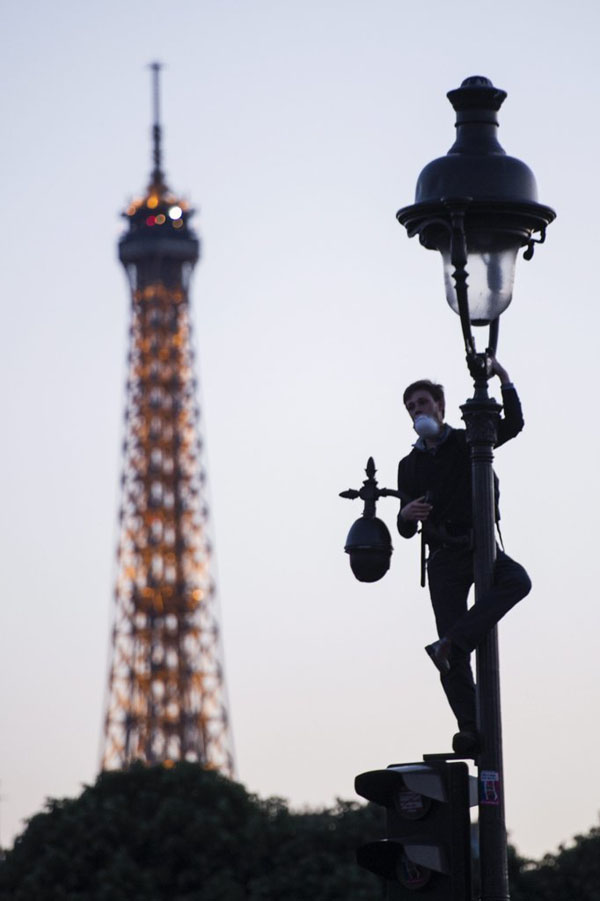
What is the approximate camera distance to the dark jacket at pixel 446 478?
16.5m

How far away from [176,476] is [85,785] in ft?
146

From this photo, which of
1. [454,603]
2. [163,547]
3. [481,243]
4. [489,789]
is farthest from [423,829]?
[163,547]

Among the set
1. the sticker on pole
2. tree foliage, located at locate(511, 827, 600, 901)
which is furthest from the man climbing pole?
tree foliage, located at locate(511, 827, 600, 901)

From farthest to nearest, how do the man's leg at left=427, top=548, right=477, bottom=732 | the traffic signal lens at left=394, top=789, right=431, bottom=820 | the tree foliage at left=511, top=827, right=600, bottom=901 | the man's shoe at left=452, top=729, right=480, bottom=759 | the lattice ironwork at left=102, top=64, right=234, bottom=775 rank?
the lattice ironwork at left=102, top=64, right=234, bottom=775 → the tree foliage at left=511, top=827, right=600, bottom=901 → the man's leg at left=427, top=548, right=477, bottom=732 → the man's shoe at left=452, top=729, right=480, bottom=759 → the traffic signal lens at left=394, top=789, right=431, bottom=820

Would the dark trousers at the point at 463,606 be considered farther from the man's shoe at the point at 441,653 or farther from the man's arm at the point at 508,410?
the man's arm at the point at 508,410

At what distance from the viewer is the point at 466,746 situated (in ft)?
51.7

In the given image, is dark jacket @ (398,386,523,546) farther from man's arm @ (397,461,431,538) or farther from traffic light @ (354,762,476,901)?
traffic light @ (354,762,476,901)

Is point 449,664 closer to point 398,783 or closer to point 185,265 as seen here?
point 398,783

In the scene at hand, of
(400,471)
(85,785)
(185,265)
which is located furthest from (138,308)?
(400,471)

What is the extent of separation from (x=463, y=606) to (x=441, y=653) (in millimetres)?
403

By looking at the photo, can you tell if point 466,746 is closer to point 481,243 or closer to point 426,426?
point 426,426

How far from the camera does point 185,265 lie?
118750 millimetres

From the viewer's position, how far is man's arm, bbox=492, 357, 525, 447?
1648 centimetres

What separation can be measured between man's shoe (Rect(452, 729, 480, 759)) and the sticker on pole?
0.42 ft
